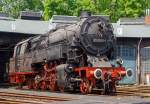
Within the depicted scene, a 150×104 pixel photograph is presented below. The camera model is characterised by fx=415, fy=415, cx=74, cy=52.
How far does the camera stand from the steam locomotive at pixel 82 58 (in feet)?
56.4

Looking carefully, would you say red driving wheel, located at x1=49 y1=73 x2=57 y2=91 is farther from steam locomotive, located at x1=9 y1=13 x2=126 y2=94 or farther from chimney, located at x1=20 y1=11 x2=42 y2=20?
chimney, located at x1=20 y1=11 x2=42 y2=20

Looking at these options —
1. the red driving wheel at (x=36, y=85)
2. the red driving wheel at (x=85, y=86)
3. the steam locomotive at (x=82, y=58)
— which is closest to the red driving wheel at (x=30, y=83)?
the red driving wheel at (x=36, y=85)

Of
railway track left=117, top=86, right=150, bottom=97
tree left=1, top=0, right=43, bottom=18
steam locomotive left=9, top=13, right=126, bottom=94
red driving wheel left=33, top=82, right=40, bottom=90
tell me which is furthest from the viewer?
tree left=1, top=0, right=43, bottom=18

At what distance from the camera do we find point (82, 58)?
18.1 metres

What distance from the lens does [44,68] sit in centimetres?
2088

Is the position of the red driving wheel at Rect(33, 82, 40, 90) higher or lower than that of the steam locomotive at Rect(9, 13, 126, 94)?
lower

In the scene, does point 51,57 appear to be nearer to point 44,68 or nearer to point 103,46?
point 44,68

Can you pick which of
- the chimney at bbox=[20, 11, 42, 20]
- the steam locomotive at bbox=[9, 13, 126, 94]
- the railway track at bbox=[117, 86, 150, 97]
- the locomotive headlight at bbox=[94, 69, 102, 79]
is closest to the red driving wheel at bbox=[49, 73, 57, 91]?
the steam locomotive at bbox=[9, 13, 126, 94]

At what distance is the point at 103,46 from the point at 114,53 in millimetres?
773

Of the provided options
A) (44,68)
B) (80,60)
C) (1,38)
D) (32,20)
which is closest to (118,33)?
(32,20)

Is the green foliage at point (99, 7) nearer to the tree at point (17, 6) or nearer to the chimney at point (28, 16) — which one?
the tree at point (17, 6)

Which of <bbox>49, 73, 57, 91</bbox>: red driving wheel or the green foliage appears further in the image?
the green foliage

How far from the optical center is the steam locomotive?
17.2m

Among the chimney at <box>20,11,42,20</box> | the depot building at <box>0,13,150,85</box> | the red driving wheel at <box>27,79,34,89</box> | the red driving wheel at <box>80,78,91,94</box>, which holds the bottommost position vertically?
the red driving wheel at <box>80,78,91,94</box>
